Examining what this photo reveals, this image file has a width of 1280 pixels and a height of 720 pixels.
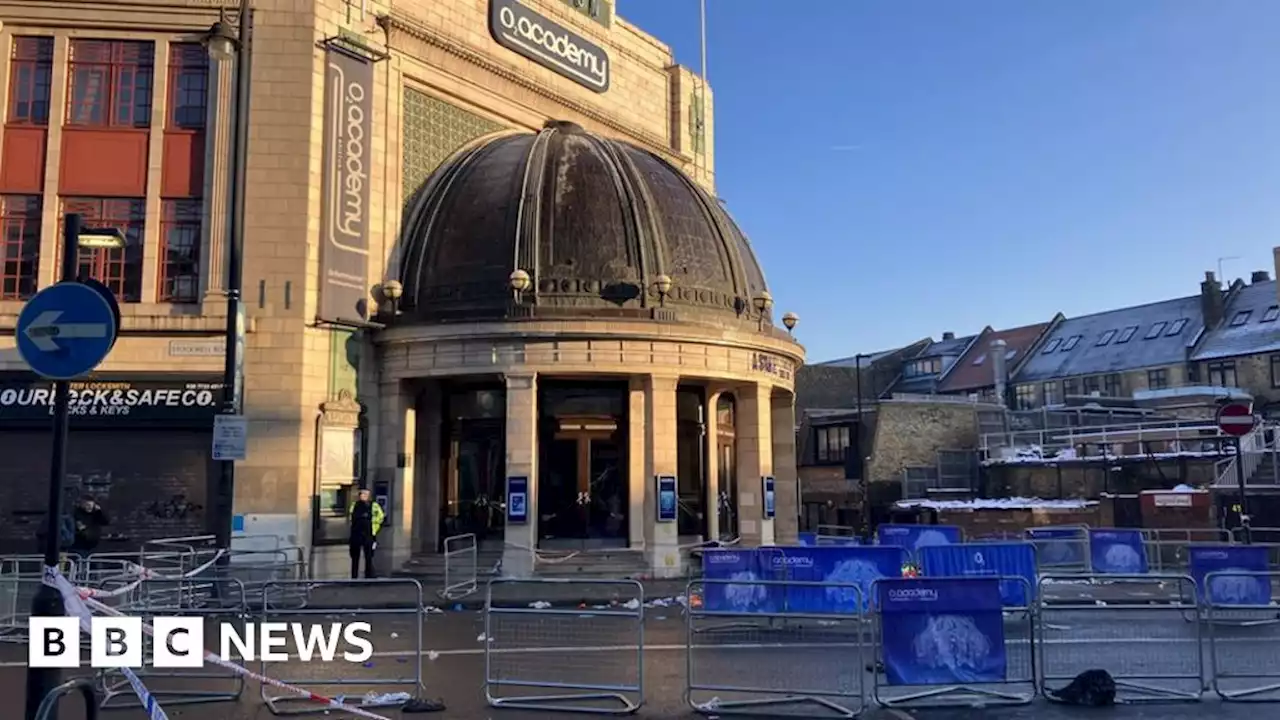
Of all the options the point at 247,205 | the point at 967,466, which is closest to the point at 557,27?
the point at 247,205

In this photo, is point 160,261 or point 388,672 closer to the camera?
point 388,672

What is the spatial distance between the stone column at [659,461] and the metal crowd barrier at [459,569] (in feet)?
13.8

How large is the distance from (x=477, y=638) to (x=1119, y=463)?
33.2 m

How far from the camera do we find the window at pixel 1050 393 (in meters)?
69.1

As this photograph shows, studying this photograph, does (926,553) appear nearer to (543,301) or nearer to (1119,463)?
(543,301)

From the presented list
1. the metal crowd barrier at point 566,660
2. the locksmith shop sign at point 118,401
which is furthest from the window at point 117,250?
the metal crowd barrier at point 566,660

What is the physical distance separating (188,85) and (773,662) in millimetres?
18932

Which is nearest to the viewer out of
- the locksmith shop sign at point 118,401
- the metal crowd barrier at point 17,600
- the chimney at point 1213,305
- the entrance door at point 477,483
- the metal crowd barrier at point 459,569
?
the metal crowd barrier at point 17,600

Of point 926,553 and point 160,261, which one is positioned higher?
point 160,261

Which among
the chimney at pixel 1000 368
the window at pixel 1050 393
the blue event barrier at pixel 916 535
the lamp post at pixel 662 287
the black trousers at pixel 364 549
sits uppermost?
the chimney at pixel 1000 368

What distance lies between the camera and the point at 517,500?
23.2 metres

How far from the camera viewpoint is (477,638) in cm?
1441

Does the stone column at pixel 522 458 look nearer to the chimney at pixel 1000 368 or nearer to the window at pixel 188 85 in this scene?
the window at pixel 188 85

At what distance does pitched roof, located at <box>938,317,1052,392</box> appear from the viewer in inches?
2899
